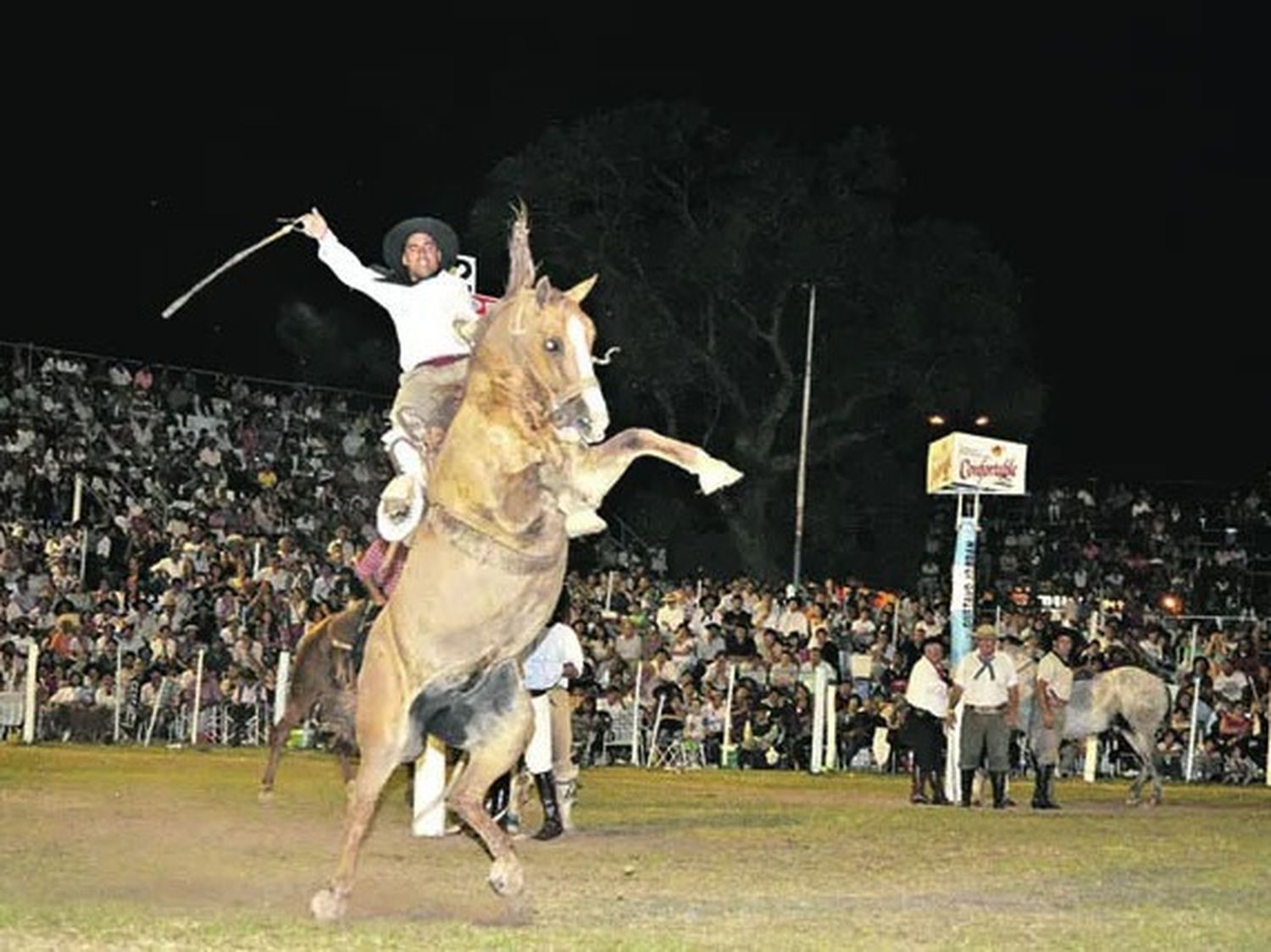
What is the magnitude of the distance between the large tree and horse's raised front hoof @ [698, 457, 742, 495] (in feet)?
145

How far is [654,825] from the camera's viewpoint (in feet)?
58.3

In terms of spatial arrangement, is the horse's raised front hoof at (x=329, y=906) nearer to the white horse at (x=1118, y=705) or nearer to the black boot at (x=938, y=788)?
the black boot at (x=938, y=788)

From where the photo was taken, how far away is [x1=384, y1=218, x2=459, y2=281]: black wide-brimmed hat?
41.6ft

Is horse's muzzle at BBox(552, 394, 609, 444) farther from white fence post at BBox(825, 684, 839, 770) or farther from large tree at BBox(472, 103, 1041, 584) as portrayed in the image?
large tree at BBox(472, 103, 1041, 584)

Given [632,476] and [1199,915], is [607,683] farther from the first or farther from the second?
[632,476]

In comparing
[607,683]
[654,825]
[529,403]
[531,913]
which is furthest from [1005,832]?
[607,683]

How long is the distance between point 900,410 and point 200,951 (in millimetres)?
49461

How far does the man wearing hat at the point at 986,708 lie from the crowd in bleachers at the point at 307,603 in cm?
466

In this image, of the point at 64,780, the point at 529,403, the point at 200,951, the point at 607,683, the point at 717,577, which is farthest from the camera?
the point at 717,577

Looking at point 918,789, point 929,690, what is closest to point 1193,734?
point 929,690

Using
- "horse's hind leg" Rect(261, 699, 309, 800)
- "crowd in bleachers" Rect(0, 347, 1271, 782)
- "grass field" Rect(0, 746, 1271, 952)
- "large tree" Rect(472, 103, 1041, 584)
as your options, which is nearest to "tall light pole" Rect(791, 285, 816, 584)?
"large tree" Rect(472, 103, 1041, 584)

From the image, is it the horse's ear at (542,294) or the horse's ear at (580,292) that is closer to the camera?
the horse's ear at (542,294)

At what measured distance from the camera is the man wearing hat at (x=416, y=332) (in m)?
11.5

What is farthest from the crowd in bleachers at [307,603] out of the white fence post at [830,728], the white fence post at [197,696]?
the white fence post at [830,728]
